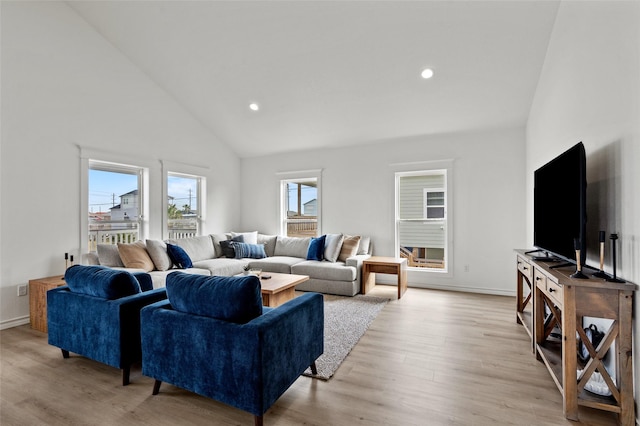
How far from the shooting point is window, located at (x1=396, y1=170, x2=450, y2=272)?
5.16 meters

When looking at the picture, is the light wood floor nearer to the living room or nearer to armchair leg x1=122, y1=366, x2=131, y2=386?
armchair leg x1=122, y1=366, x2=131, y2=386

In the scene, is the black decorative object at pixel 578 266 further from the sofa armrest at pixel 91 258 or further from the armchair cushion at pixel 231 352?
the sofa armrest at pixel 91 258

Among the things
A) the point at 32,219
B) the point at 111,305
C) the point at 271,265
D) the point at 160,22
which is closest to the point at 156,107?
the point at 160,22

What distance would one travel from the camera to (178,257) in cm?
443

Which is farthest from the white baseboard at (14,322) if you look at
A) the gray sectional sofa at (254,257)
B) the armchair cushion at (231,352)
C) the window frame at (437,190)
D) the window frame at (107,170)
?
the window frame at (437,190)

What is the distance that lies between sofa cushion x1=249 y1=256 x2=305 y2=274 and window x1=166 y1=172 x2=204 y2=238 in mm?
1493

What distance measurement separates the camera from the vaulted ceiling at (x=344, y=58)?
10.8 feet

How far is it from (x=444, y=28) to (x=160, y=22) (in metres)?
3.41

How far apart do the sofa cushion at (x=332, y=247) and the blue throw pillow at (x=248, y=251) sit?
1.17 metres

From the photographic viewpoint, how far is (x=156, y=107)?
16.5 feet

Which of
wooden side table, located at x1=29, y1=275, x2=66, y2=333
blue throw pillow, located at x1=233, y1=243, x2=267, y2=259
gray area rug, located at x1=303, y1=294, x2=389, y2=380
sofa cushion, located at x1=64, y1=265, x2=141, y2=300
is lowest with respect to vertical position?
gray area rug, located at x1=303, y1=294, x2=389, y2=380

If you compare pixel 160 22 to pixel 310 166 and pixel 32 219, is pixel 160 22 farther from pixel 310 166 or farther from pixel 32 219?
pixel 310 166

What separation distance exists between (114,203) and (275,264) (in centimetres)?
256

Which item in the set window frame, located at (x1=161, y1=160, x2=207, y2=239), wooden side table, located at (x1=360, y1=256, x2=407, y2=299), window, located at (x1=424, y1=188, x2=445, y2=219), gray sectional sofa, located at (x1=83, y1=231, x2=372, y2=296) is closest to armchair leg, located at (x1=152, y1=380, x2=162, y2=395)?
gray sectional sofa, located at (x1=83, y1=231, x2=372, y2=296)
